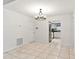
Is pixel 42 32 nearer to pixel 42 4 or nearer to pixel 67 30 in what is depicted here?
pixel 67 30

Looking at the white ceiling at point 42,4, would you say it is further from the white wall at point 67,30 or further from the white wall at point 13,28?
the white wall at point 67,30

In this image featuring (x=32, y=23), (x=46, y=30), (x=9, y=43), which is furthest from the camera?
(x=32, y=23)

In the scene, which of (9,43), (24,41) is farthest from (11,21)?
(24,41)

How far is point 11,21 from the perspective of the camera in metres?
4.16

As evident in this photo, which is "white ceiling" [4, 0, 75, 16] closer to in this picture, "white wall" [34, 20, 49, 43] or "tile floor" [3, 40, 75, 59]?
"tile floor" [3, 40, 75, 59]

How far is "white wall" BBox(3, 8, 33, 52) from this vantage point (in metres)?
3.83

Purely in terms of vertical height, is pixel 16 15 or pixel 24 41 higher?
pixel 16 15

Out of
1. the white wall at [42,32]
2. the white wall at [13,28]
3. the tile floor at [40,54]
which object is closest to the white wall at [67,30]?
the tile floor at [40,54]

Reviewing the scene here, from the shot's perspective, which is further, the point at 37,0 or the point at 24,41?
the point at 24,41

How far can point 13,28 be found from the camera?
14.3 ft

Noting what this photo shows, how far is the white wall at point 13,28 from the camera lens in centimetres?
383

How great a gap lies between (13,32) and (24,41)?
1.36 m
